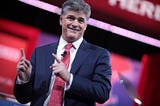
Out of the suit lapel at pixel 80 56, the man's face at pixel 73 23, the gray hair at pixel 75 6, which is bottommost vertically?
the suit lapel at pixel 80 56

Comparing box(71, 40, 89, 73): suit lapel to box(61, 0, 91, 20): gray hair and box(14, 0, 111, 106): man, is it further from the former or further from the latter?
box(61, 0, 91, 20): gray hair

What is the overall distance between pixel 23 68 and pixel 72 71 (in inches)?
8.3

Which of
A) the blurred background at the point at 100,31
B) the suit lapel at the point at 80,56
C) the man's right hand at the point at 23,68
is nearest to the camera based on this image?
the man's right hand at the point at 23,68

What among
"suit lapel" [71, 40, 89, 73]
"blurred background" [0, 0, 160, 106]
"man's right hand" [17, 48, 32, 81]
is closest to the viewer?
"man's right hand" [17, 48, 32, 81]

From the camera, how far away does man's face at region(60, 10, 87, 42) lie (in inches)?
56.6

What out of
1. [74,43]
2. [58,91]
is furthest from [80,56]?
[58,91]

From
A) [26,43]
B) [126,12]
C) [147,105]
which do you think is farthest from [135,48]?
[26,43]

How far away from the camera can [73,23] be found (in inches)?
56.6

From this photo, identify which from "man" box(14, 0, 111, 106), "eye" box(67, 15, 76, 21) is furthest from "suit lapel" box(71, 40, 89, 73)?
"eye" box(67, 15, 76, 21)

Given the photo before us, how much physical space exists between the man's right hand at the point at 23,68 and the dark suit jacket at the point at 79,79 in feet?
0.13

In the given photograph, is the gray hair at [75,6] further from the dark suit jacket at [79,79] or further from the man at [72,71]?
the dark suit jacket at [79,79]

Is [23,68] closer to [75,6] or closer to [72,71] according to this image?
[72,71]

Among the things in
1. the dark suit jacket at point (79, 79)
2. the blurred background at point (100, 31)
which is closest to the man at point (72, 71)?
the dark suit jacket at point (79, 79)

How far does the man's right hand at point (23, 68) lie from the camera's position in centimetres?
129
